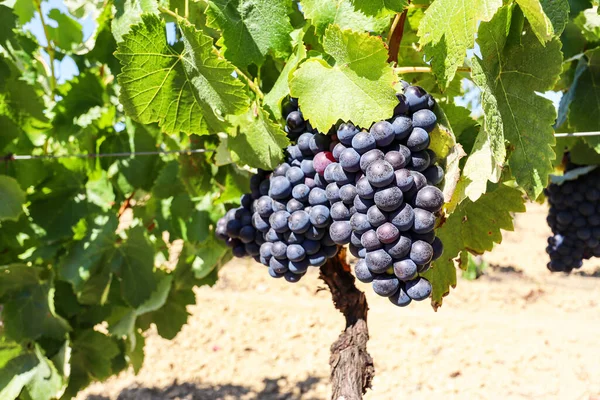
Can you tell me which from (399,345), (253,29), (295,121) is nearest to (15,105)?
(253,29)

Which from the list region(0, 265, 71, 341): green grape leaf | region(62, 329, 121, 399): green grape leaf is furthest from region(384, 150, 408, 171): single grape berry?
region(62, 329, 121, 399): green grape leaf

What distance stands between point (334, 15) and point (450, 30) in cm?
27

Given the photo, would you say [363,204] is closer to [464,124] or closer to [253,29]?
[464,124]

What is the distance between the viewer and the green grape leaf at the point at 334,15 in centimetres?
111

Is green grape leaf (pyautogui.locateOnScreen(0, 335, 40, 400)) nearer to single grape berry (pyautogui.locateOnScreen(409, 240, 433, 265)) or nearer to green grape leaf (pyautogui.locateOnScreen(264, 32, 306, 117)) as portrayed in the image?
green grape leaf (pyautogui.locateOnScreen(264, 32, 306, 117))

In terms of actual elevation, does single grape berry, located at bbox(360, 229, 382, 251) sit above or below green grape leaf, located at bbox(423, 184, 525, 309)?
above

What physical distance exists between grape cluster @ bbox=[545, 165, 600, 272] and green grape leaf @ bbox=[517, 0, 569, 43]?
114 cm

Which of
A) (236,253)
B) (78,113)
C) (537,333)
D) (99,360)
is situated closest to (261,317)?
(537,333)

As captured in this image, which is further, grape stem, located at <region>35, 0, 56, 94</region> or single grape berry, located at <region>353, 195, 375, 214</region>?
grape stem, located at <region>35, 0, 56, 94</region>

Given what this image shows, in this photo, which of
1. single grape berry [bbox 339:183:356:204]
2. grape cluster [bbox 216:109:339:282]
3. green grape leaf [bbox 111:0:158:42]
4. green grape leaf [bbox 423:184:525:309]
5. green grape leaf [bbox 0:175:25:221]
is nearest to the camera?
single grape berry [bbox 339:183:356:204]

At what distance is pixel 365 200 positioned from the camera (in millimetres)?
950

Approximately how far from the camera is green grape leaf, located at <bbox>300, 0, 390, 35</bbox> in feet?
3.65

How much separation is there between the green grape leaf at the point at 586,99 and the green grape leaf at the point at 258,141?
3.38ft

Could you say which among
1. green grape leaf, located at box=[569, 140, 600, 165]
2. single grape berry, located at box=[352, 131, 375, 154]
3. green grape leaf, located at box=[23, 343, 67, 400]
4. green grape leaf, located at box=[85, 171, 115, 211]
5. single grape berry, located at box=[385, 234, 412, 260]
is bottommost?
green grape leaf, located at box=[23, 343, 67, 400]
